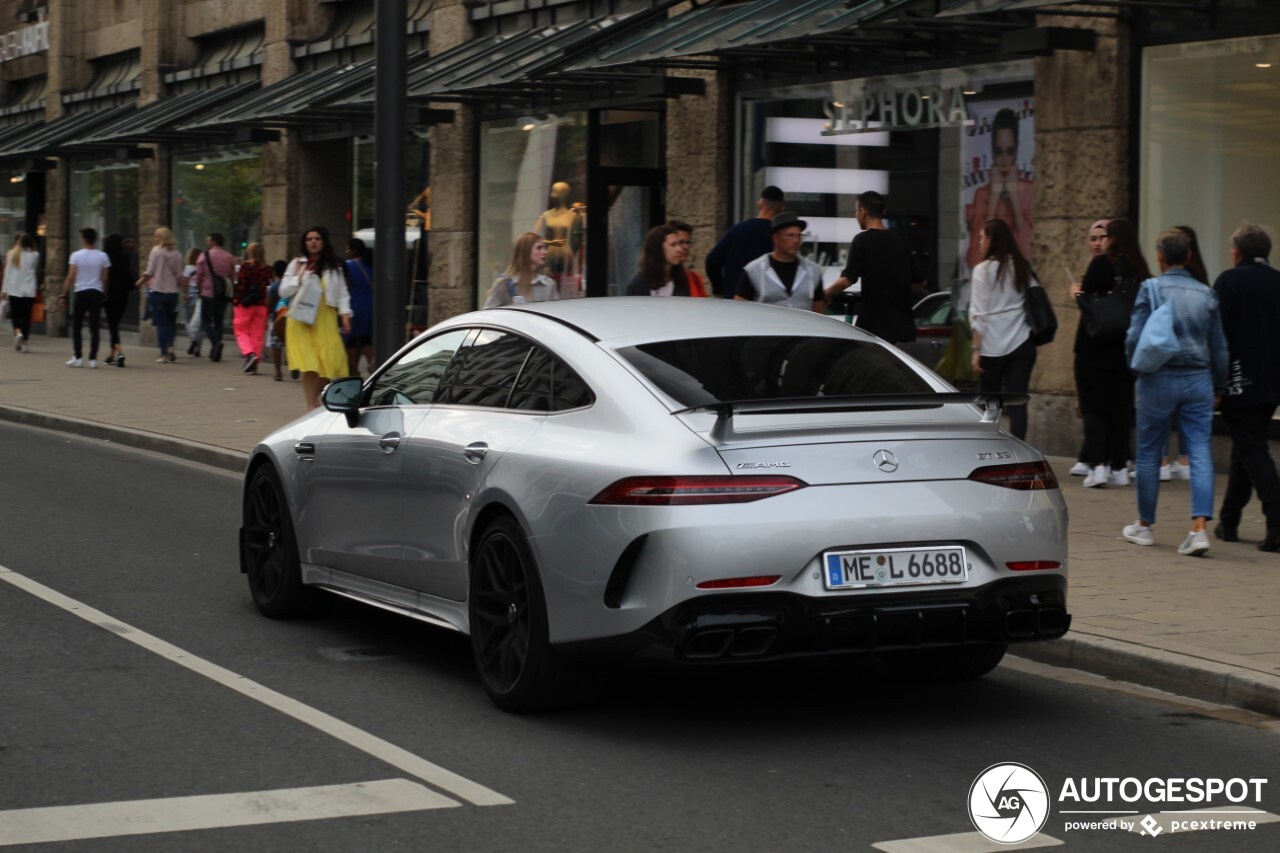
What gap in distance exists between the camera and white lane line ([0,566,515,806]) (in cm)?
566

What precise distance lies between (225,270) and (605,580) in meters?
22.5

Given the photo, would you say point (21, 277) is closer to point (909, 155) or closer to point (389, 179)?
A: point (909, 155)

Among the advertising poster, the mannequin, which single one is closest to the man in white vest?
the advertising poster

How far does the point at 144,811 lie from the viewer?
5332 millimetres

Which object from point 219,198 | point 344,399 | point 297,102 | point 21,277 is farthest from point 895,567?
point 219,198

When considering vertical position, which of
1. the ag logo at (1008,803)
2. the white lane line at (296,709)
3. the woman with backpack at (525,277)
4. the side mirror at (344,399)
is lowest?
the white lane line at (296,709)

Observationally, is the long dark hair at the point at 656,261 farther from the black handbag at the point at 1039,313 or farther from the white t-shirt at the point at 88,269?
the white t-shirt at the point at 88,269

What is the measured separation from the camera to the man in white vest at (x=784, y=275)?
12312mm

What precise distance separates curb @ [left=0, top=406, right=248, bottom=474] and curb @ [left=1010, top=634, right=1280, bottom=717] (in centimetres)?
845

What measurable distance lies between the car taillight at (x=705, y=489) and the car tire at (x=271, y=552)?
2.84 m

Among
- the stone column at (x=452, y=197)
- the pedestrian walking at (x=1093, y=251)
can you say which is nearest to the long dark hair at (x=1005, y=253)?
the pedestrian walking at (x=1093, y=251)

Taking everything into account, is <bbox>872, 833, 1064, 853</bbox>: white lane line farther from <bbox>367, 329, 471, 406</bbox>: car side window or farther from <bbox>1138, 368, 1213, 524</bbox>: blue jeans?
<bbox>1138, 368, 1213, 524</bbox>: blue jeans

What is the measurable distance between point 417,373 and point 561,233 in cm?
1441

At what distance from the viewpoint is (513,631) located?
6617mm
